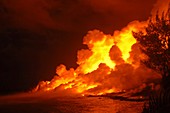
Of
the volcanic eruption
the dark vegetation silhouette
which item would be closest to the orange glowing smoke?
the volcanic eruption

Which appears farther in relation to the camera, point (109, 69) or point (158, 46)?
point (109, 69)

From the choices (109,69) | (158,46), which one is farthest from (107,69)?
(158,46)

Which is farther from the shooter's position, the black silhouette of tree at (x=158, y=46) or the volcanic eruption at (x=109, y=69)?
the volcanic eruption at (x=109, y=69)

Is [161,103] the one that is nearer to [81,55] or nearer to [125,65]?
[125,65]

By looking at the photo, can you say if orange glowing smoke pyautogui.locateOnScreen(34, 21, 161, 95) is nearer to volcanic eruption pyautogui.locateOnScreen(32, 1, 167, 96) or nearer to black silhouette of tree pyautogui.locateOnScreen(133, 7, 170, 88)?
volcanic eruption pyautogui.locateOnScreen(32, 1, 167, 96)

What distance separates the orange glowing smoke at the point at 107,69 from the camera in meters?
52.9

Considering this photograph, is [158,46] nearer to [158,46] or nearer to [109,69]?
[158,46]

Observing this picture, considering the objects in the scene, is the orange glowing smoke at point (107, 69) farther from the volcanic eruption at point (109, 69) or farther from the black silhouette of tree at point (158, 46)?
the black silhouette of tree at point (158, 46)

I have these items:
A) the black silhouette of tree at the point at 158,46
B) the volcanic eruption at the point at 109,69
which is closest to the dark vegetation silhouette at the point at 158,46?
the black silhouette of tree at the point at 158,46

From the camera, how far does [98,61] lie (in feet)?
207

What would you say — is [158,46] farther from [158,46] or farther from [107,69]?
[107,69]

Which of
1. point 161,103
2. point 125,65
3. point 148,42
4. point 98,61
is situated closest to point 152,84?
point 125,65

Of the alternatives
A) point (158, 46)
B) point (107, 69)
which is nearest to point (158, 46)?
point (158, 46)

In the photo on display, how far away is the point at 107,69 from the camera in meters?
58.4
